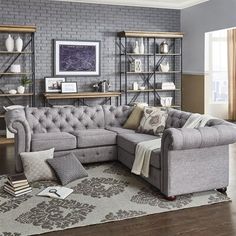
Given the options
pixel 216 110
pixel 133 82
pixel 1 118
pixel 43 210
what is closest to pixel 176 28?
pixel 133 82

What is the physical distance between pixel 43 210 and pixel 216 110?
689cm

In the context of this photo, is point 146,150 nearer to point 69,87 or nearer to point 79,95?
point 79,95

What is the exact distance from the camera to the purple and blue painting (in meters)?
7.75

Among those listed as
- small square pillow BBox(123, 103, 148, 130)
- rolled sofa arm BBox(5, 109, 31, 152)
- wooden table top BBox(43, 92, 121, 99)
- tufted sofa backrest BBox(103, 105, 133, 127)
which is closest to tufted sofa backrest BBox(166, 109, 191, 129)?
small square pillow BBox(123, 103, 148, 130)

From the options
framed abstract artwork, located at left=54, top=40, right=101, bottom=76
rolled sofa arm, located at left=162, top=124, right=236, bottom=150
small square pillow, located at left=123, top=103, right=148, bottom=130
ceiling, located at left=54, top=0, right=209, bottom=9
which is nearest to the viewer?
rolled sofa arm, located at left=162, top=124, right=236, bottom=150

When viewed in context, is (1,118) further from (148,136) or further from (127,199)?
(127,199)

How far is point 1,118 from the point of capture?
7395 millimetres

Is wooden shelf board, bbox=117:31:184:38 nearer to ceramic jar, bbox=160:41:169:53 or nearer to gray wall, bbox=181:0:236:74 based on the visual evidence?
ceramic jar, bbox=160:41:169:53

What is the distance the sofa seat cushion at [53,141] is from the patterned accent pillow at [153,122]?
1018 millimetres

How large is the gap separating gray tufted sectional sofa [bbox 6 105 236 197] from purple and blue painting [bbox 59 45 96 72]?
2.32m

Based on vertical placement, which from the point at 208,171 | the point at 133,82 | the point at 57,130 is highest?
the point at 133,82

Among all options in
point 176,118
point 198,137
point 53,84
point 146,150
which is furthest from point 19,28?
point 198,137

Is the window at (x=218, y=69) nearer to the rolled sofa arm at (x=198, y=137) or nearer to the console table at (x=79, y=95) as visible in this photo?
the console table at (x=79, y=95)

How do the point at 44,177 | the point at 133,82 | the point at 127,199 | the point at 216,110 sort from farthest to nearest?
the point at 216,110 → the point at 133,82 → the point at 44,177 → the point at 127,199
